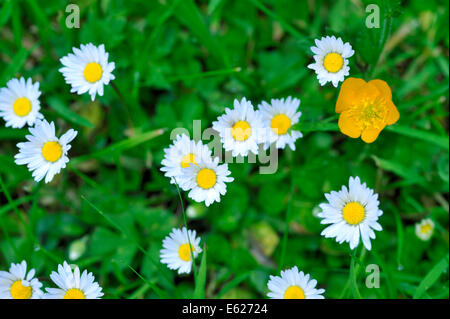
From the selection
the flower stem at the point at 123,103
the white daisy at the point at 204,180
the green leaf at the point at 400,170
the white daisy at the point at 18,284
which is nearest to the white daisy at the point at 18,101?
the flower stem at the point at 123,103

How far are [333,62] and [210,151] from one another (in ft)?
2.12

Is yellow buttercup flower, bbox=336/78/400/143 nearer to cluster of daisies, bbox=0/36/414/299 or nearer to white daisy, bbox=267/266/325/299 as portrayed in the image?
cluster of daisies, bbox=0/36/414/299

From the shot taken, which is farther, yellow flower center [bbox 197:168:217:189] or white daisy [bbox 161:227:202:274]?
white daisy [bbox 161:227:202:274]

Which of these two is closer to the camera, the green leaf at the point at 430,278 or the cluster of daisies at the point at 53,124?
the cluster of daisies at the point at 53,124

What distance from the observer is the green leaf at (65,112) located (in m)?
2.45

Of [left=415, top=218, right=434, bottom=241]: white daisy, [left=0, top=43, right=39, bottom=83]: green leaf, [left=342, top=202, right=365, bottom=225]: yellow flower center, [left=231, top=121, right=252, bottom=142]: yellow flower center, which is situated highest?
[left=0, top=43, right=39, bottom=83]: green leaf

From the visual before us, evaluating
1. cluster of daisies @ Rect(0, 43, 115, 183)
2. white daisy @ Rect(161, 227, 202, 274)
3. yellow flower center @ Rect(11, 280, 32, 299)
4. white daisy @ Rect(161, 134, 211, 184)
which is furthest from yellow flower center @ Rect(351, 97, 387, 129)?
yellow flower center @ Rect(11, 280, 32, 299)

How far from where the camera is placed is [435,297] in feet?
7.68

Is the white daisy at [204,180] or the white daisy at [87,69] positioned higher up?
the white daisy at [87,69]

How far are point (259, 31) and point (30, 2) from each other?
134 centimetres

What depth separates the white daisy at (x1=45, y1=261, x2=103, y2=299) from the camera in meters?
1.98

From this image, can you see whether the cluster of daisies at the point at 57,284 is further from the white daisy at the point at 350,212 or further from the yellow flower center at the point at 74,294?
the white daisy at the point at 350,212

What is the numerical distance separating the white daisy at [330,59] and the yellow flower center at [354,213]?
53 centimetres

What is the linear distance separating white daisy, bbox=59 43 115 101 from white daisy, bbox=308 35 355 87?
93 cm
